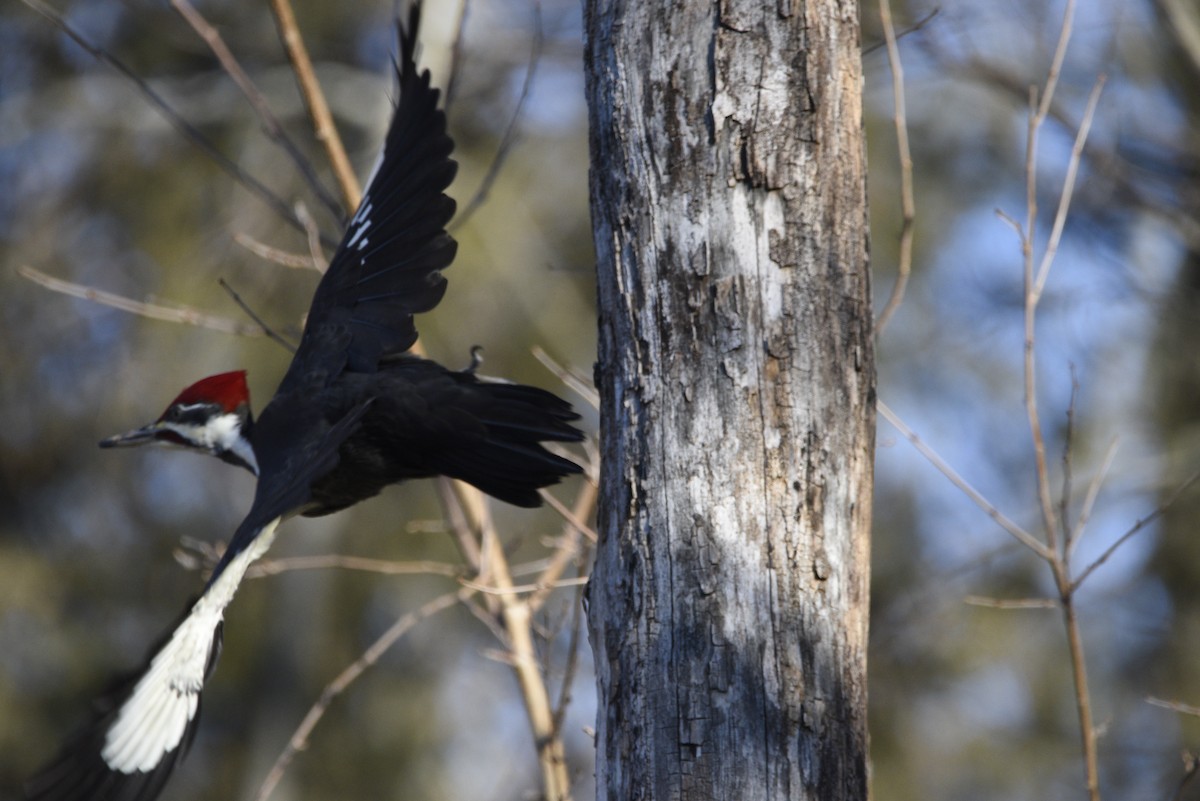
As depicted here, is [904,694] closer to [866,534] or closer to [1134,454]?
[1134,454]

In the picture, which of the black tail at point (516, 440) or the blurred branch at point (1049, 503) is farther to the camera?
the black tail at point (516, 440)

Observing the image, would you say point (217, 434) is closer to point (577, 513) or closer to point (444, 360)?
point (577, 513)

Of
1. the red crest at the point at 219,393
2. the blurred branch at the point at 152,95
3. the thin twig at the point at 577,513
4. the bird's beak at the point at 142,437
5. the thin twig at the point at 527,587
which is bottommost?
the thin twig at the point at 527,587

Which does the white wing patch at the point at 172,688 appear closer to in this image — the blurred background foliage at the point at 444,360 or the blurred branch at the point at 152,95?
the blurred branch at the point at 152,95

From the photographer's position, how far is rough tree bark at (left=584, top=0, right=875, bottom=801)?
7.09ft

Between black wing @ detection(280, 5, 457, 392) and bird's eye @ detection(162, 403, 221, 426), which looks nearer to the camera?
black wing @ detection(280, 5, 457, 392)

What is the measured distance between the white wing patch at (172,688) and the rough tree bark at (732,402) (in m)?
1.19

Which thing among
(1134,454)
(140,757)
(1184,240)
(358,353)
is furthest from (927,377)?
(140,757)

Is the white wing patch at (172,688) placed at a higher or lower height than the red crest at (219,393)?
lower

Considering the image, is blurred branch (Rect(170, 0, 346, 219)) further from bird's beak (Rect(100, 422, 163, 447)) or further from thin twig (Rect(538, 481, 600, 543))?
thin twig (Rect(538, 481, 600, 543))

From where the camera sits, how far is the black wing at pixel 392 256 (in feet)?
12.3

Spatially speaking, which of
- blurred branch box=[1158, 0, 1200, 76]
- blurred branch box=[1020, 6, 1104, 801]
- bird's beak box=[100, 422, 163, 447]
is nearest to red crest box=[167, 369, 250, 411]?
bird's beak box=[100, 422, 163, 447]

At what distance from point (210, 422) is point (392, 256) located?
88 centimetres

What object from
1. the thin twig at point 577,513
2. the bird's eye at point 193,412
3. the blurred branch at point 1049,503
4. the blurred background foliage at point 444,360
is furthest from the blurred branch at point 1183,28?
the bird's eye at point 193,412
